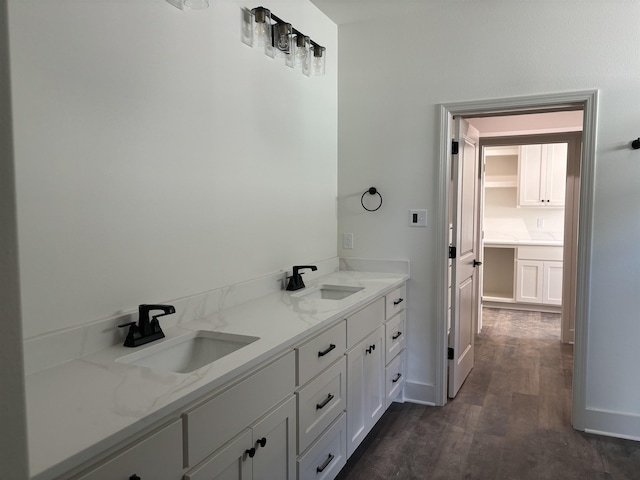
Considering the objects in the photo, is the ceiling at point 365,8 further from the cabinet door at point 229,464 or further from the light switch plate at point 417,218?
the cabinet door at point 229,464

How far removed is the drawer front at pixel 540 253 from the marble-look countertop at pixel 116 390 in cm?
451

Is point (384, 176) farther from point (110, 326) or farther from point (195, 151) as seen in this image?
point (110, 326)

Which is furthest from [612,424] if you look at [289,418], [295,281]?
[289,418]

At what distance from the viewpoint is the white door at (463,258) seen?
3.19m

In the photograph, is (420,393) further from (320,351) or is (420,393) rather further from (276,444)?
(276,444)

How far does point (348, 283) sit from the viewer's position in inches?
114

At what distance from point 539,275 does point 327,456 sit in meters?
4.59

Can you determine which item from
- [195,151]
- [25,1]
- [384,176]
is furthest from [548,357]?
[25,1]

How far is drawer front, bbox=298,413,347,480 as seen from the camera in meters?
1.88

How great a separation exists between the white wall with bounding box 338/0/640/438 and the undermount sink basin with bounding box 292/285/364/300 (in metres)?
0.59

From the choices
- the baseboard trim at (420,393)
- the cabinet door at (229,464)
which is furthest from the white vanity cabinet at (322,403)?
the baseboard trim at (420,393)

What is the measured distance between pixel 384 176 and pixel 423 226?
449 millimetres

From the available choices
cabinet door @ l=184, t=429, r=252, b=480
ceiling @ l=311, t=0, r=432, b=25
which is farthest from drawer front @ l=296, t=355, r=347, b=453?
ceiling @ l=311, t=0, r=432, b=25

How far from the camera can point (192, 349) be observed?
180cm
